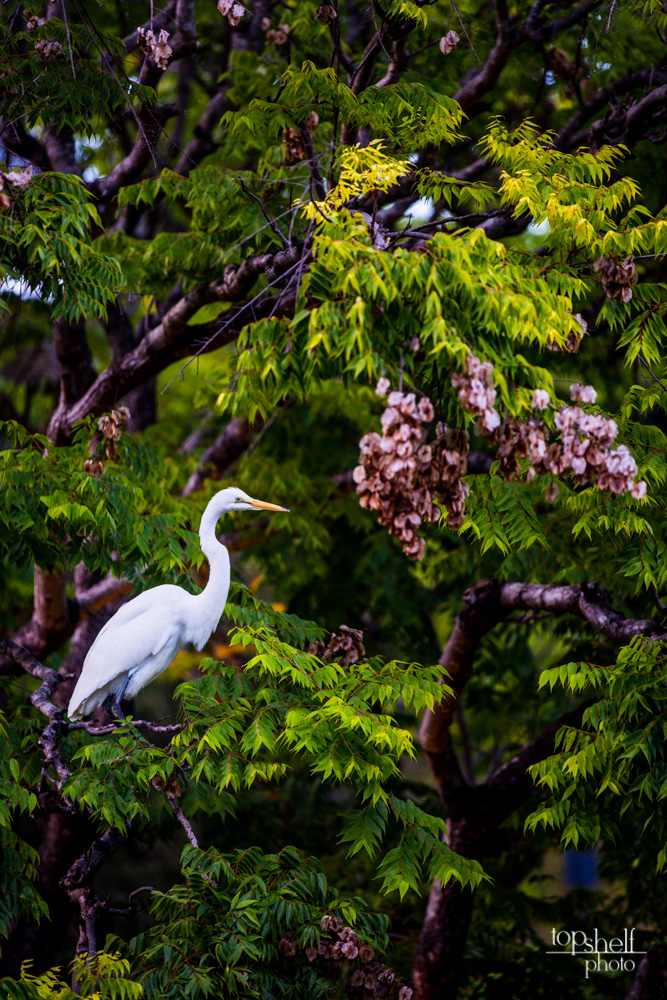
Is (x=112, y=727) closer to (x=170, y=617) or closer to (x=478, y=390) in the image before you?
(x=170, y=617)

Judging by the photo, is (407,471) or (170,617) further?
(170,617)

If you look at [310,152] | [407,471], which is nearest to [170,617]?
[407,471]

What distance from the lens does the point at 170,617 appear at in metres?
4.74

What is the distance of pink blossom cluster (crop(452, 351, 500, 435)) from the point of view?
9.16 ft

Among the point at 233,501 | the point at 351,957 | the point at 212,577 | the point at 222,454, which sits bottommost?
the point at 351,957

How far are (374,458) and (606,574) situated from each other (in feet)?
11.4

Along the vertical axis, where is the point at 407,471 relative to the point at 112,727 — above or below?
above

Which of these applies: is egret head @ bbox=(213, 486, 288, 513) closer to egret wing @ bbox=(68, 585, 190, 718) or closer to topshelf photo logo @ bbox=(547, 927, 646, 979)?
egret wing @ bbox=(68, 585, 190, 718)

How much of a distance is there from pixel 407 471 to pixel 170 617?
2345 mm

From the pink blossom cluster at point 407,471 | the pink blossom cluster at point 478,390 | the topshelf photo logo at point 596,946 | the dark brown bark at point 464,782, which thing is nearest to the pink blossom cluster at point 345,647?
the dark brown bark at point 464,782

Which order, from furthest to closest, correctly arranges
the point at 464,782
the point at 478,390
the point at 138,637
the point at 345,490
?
1. the point at 345,490
2. the point at 464,782
3. the point at 138,637
4. the point at 478,390

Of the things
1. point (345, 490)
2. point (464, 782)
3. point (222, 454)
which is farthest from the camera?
point (345, 490)

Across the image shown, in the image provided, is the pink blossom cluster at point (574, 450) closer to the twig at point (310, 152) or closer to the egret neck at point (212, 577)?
the egret neck at point (212, 577)

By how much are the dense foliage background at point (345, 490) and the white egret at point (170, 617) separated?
0.17 metres
